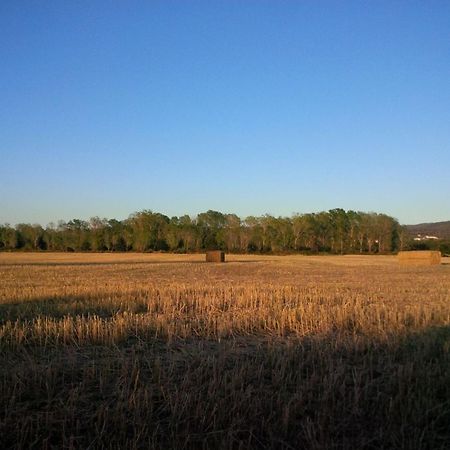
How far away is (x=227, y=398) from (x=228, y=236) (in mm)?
98539

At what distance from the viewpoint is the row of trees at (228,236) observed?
331ft

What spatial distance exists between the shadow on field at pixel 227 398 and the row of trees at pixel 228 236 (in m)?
91.2

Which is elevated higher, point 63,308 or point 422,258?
point 422,258

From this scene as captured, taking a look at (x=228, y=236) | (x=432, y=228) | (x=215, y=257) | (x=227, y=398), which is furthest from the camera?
(x=432, y=228)

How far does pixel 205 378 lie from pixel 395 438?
2291 mm

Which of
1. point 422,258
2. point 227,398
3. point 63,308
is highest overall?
point 422,258

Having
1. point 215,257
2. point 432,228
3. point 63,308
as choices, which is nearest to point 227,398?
point 63,308

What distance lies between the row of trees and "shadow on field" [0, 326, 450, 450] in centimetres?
9123

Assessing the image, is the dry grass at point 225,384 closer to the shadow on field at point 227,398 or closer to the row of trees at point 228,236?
the shadow on field at point 227,398

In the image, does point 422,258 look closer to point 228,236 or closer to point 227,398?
point 227,398

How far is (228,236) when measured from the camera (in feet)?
341

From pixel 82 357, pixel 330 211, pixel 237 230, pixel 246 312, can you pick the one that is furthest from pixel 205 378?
pixel 330 211

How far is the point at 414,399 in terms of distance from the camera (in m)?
5.60

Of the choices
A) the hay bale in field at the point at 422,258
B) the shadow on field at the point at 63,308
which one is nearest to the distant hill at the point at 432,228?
the hay bale in field at the point at 422,258
